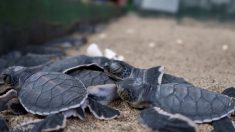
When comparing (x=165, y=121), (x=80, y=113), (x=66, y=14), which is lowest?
(x=66, y=14)

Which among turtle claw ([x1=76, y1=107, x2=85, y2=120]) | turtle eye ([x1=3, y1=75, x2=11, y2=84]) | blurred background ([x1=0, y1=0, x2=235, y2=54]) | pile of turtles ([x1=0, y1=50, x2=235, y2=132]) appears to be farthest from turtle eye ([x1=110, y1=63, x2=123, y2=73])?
blurred background ([x1=0, y1=0, x2=235, y2=54])

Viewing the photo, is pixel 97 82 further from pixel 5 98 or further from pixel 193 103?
pixel 193 103

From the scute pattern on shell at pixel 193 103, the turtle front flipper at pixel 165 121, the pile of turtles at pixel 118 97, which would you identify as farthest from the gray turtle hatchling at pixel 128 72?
the turtle front flipper at pixel 165 121

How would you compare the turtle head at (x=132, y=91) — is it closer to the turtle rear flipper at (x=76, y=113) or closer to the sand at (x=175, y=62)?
the sand at (x=175, y=62)

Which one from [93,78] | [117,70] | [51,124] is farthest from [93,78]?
[51,124]

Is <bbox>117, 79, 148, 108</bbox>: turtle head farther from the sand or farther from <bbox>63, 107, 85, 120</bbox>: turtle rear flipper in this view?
<bbox>63, 107, 85, 120</bbox>: turtle rear flipper

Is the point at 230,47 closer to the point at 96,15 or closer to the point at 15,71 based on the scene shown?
the point at 15,71
